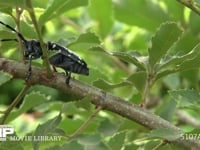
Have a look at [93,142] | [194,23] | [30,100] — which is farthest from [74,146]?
[194,23]

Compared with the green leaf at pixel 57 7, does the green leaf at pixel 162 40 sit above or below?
below

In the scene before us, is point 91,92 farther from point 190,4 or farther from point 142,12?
point 142,12

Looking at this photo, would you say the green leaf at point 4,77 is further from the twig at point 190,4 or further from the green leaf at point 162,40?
the twig at point 190,4

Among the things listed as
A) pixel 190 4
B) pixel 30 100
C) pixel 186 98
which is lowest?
pixel 30 100

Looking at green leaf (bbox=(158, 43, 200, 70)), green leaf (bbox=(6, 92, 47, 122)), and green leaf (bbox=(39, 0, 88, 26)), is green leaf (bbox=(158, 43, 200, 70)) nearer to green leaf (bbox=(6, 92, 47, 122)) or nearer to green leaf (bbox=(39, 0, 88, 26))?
green leaf (bbox=(39, 0, 88, 26))

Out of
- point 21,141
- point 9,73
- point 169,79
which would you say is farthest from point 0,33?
point 169,79

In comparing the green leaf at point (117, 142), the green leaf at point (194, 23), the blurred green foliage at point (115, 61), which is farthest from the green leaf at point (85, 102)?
the green leaf at point (194, 23)

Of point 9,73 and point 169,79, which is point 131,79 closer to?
point 9,73
